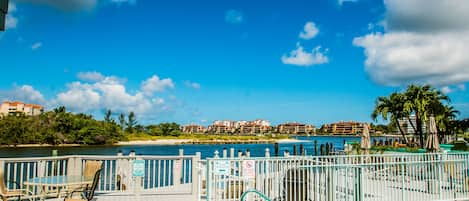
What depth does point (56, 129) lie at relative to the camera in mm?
64125

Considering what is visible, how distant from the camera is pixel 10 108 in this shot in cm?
13338

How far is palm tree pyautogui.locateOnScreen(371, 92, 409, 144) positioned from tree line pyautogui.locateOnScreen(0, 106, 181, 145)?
52213mm

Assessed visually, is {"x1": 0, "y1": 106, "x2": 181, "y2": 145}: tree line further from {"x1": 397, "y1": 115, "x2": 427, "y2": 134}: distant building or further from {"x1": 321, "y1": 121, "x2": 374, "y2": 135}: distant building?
{"x1": 321, "y1": 121, "x2": 374, "y2": 135}: distant building

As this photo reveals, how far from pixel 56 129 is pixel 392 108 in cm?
5638

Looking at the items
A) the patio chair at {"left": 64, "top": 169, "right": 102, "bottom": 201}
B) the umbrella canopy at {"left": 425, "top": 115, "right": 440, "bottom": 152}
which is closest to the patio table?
the patio chair at {"left": 64, "top": 169, "right": 102, "bottom": 201}

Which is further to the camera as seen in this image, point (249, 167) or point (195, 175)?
point (195, 175)

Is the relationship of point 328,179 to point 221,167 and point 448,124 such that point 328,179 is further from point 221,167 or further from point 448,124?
point 448,124

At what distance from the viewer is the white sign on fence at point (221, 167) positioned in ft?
23.6

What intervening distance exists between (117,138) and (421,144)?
58013mm

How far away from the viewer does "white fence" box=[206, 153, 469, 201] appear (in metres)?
7.04

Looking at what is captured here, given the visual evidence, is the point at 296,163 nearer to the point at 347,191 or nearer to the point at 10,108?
the point at 347,191

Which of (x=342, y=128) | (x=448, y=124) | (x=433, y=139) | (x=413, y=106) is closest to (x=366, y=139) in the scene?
(x=433, y=139)

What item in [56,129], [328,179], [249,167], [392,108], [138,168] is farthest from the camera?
[56,129]

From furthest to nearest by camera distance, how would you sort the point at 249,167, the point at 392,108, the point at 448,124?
1. the point at 448,124
2. the point at 392,108
3. the point at 249,167
